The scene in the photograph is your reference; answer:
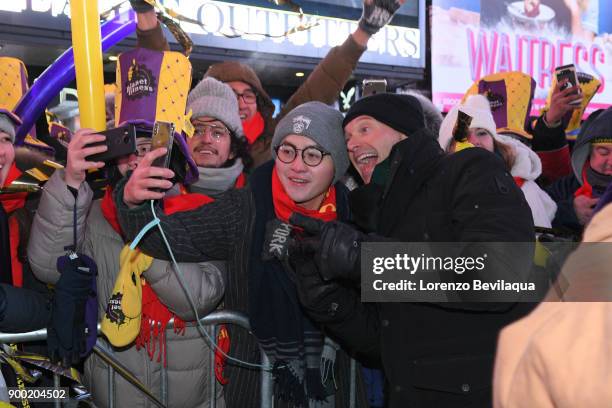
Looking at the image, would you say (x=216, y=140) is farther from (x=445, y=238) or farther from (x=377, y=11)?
(x=445, y=238)

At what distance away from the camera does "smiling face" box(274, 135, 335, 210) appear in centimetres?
249

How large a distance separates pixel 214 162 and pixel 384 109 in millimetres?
1064

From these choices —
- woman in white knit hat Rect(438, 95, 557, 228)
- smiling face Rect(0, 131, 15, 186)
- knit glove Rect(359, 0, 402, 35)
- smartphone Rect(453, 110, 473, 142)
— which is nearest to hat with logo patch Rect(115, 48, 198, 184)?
smiling face Rect(0, 131, 15, 186)

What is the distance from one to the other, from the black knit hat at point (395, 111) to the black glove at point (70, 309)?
4.04 ft

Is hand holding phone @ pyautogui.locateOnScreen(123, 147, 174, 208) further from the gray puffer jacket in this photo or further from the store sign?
the store sign

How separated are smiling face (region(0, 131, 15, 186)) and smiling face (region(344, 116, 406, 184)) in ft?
4.68

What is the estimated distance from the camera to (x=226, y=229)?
2.42 metres

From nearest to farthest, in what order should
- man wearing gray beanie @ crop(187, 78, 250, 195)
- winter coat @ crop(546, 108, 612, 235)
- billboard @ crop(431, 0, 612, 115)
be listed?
1. man wearing gray beanie @ crop(187, 78, 250, 195)
2. winter coat @ crop(546, 108, 612, 235)
3. billboard @ crop(431, 0, 612, 115)

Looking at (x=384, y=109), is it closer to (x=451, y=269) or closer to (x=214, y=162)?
(x=451, y=269)

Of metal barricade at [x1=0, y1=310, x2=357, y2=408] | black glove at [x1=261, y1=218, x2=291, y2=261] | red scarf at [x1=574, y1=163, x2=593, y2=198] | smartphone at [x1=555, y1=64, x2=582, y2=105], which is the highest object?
smartphone at [x1=555, y1=64, x2=582, y2=105]

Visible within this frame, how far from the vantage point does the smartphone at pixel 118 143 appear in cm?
165

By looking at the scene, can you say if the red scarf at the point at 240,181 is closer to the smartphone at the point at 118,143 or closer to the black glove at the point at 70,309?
the black glove at the point at 70,309

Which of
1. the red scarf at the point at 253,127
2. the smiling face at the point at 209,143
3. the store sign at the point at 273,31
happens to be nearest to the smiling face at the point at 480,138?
the red scarf at the point at 253,127

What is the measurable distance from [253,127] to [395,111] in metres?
1.49
